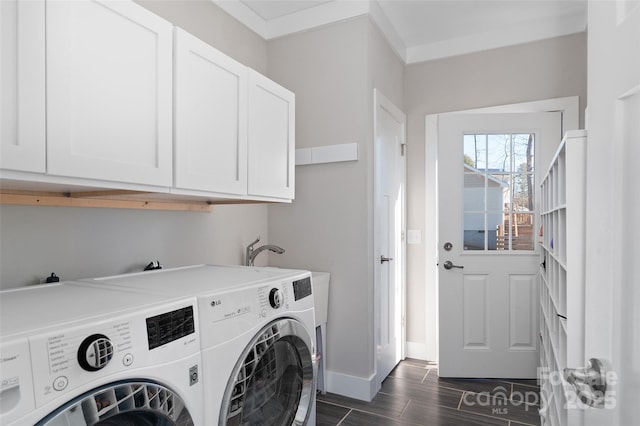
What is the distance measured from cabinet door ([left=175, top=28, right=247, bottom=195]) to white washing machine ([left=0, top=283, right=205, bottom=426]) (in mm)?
570

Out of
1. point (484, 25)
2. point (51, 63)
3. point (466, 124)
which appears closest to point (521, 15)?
point (484, 25)

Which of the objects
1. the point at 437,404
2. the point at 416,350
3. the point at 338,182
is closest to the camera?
the point at 437,404

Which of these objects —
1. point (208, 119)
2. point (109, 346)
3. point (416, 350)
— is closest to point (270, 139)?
point (208, 119)

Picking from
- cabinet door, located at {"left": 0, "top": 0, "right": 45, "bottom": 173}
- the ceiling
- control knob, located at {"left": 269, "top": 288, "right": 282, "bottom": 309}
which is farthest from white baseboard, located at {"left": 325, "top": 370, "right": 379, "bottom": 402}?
the ceiling

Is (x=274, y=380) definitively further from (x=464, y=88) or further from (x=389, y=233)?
(x=464, y=88)

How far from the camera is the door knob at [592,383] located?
0.64 metres

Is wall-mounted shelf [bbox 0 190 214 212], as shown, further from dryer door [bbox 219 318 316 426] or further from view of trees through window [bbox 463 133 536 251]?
view of trees through window [bbox 463 133 536 251]

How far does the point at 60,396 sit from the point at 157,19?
123cm

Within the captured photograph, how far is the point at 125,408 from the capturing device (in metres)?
0.90

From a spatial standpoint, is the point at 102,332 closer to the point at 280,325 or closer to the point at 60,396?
the point at 60,396

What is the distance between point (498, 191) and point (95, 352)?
9.02 ft

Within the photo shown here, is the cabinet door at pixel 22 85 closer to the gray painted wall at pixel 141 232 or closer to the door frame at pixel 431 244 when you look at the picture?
the gray painted wall at pixel 141 232

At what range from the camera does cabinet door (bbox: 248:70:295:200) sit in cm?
188

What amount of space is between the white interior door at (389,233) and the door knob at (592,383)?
1.93 meters
